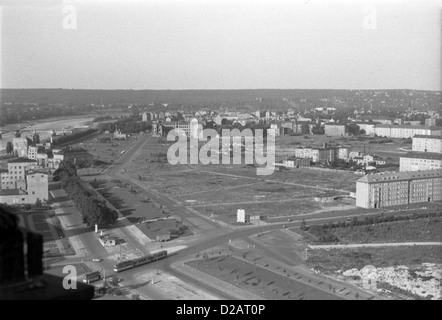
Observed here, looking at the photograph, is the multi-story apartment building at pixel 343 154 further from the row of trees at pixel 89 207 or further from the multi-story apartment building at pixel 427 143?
the row of trees at pixel 89 207

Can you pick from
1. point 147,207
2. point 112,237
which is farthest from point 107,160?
point 112,237

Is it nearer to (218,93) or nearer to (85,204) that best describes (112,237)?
(85,204)

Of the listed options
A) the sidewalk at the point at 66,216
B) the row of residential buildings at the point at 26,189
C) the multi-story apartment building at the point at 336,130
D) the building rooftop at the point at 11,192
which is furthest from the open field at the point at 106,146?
the multi-story apartment building at the point at 336,130

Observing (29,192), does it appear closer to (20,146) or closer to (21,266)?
(20,146)

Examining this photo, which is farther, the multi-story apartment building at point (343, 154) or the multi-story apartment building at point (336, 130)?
the multi-story apartment building at point (336, 130)

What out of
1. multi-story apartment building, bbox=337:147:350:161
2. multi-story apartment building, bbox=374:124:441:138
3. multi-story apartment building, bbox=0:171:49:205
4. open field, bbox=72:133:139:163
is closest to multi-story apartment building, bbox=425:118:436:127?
multi-story apartment building, bbox=374:124:441:138

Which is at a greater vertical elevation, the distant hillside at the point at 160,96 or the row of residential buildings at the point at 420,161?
the distant hillside at the point at 160,96
